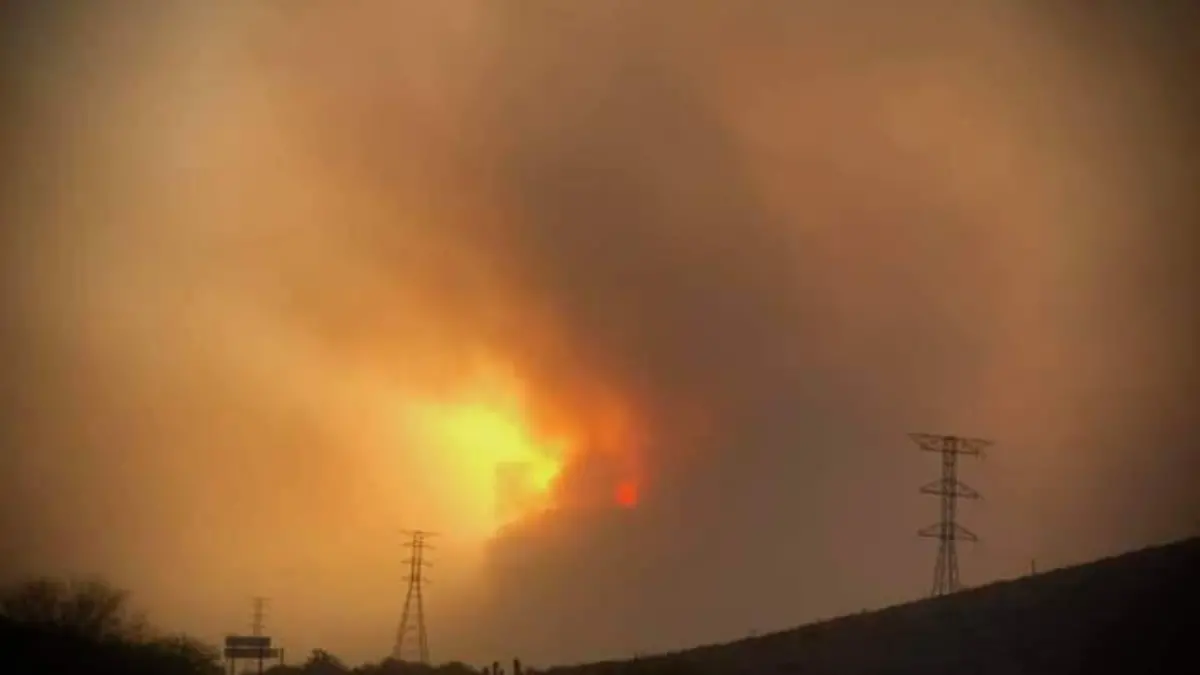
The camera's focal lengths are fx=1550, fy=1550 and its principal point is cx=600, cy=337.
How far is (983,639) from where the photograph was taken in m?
40.0

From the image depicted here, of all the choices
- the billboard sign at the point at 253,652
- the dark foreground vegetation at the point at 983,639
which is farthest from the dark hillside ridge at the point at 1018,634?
the billboard sign at the point at 253,652

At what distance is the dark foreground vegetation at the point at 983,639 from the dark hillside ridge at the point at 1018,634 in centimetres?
4

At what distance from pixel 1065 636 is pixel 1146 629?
6.73 feet

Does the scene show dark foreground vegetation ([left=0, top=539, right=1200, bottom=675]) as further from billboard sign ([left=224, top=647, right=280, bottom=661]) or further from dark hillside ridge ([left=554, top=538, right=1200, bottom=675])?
billboard sign ([left=224, top=647, right=280, bottom=661])

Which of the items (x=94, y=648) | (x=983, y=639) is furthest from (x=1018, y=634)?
(x=94, y=648)

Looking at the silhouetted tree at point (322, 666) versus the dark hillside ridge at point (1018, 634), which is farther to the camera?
the silhouetted tree at point (322, 666)

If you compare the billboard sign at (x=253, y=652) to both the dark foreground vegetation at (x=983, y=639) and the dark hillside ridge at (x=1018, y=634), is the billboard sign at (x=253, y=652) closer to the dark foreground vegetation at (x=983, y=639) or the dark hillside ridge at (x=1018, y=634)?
the dark foreground vegetation at (x=983, y=639)

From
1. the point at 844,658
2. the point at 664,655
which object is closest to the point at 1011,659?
the point at 844,658

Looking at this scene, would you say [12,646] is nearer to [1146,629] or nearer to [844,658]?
[844,658]

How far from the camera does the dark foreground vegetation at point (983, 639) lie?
123ft

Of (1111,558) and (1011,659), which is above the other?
(1111,558)

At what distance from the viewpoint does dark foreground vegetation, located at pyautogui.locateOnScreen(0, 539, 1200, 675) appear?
37.5 meters

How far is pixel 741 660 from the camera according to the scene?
42.8 m

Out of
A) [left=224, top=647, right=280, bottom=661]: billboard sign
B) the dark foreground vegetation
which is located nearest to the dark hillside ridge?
the dark foreground vegetation
